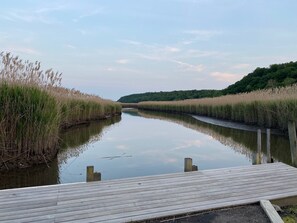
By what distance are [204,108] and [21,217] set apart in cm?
2240

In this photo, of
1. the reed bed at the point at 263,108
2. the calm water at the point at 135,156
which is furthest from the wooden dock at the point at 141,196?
the reed bed at the point at 263,108

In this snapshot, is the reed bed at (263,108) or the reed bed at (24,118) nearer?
the reed bed at (24,118)

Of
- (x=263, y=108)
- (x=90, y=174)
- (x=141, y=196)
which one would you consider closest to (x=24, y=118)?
(x=90, y=174)

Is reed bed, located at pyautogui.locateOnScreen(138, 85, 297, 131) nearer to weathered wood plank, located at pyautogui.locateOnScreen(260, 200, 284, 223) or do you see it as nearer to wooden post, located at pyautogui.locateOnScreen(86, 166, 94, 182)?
weathered wood plank, located at pyautogui.locateOnScreen(260, 200, 284, 223)

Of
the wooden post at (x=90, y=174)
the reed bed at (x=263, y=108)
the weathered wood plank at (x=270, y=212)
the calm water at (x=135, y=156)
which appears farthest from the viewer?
the reed bed at (x=263, y=108)

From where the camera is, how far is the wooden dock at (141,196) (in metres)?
2.83

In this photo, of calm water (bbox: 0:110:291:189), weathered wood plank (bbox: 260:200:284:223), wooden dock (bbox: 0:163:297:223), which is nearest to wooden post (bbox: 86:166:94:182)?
wooden dock (bbox: 0:163:297:223)

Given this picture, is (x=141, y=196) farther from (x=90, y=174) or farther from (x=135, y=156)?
(x=135, y=156)

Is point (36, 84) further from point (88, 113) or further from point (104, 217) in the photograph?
point (88, 113)

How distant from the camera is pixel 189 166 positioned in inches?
176

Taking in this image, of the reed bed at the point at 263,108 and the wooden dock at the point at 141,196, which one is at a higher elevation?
the reed bed at the point at 263,108

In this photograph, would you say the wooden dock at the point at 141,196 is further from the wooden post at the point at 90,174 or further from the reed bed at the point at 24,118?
the reed bed at the point at 24,118

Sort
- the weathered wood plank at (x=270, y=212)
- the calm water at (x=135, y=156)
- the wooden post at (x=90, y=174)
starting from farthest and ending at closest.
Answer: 1. the calm water at (x=135, y=156)
2. the wooden post at (x=90, y=174)
3. the weathered wood plank at (x=270, y=212)

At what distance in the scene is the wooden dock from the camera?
2834 millimetres
